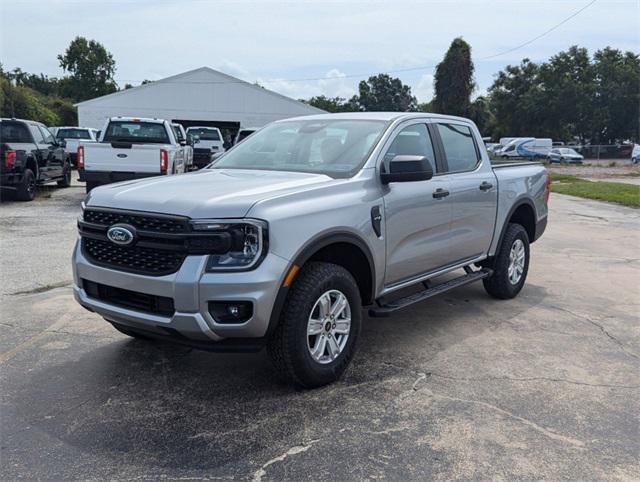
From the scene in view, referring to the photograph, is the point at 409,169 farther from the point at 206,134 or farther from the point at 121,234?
the point at 206,134

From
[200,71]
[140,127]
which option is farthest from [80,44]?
[140,127]

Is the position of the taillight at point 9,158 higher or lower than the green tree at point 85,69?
lower

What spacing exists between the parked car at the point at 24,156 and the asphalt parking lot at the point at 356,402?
26.8 feet

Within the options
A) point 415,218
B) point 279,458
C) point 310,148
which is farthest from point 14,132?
point 279,458

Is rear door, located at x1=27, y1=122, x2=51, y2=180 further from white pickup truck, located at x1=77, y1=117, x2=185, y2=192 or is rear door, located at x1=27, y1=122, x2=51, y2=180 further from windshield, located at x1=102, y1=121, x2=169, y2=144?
white pickup truck, located at x1=77, y1=117, x2=185, y2=192

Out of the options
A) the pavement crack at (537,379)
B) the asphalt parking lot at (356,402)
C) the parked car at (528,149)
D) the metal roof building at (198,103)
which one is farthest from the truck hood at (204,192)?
the parked car at (528,149)

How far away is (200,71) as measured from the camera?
37.3 metres

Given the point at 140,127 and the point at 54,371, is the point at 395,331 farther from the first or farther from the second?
the point at 140,127

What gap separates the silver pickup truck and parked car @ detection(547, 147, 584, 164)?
42.9m

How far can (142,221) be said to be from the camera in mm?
3650

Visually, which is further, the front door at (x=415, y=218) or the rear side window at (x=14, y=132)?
the rear side window at (x=14, y=132)

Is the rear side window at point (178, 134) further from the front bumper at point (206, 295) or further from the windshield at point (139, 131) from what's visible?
A: the front bumper at point (206, 295)

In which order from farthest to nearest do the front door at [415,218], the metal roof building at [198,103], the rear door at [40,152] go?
the metal roof building at [198,103] → the rear door at [40,152] → the front door at [415,218]

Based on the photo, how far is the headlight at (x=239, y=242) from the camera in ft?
11.3
